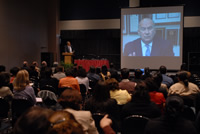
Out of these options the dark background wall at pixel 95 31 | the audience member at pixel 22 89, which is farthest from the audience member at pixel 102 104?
the dark background wall at pixel 95 31

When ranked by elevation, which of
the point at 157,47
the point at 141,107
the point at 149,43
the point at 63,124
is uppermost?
the point at 149,43

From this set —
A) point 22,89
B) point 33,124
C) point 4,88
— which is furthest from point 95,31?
point 33,124

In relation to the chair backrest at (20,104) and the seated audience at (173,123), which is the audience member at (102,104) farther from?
the chair backrest at (20,104)

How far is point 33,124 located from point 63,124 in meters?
0.20

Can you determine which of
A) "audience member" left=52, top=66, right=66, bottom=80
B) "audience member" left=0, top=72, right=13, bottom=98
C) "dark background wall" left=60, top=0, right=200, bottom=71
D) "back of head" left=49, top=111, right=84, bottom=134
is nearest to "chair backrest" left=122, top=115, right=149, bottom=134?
"back of head" left=49, top=111, right=84, bottom=134

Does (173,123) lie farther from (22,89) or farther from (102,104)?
(22,89)

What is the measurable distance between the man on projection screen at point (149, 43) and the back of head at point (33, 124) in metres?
9.80

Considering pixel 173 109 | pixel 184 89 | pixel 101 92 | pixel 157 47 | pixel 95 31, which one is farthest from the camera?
pixel 95 31

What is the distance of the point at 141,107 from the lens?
2.71m

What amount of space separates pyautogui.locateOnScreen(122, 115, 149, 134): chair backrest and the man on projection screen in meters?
8.52

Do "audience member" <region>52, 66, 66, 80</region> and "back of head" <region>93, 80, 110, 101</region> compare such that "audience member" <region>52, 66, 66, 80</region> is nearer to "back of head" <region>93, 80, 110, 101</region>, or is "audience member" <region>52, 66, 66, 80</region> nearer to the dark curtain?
"back of head" <region>93, 80, 110, 101</region>

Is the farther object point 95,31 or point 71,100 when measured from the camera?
point 95,31

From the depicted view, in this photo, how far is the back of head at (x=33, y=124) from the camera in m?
1.12

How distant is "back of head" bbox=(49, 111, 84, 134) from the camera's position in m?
1.25
